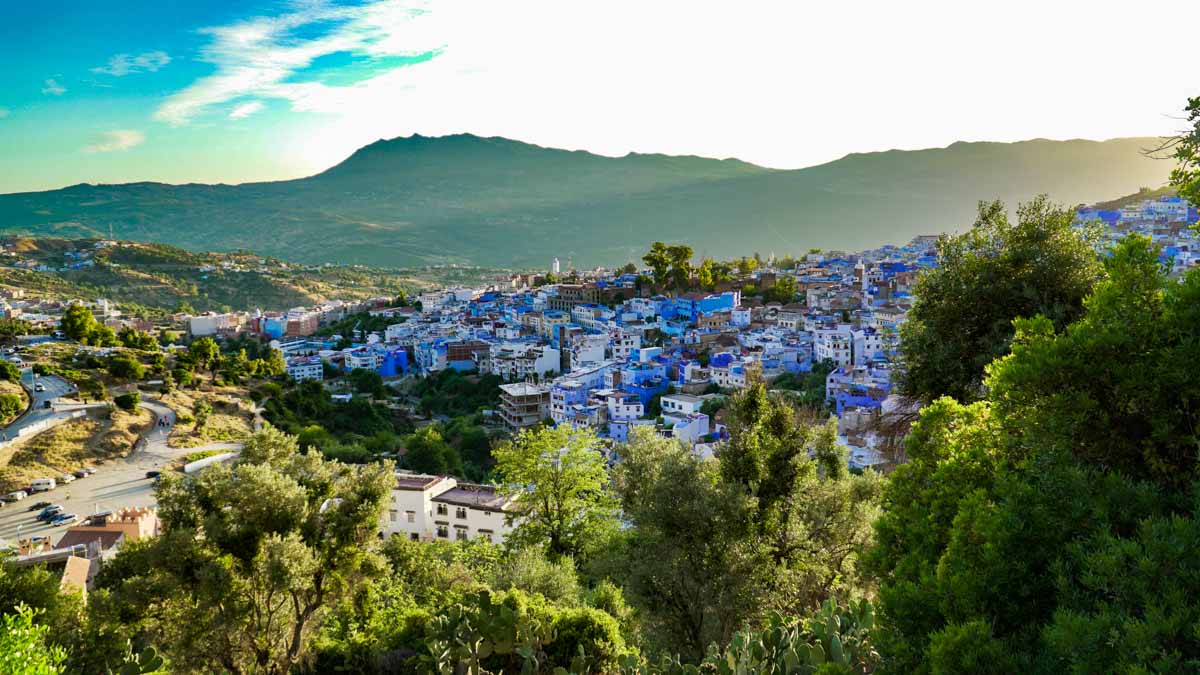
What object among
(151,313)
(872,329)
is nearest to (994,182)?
(872,329)

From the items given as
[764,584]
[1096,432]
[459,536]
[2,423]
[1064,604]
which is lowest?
[459,536]

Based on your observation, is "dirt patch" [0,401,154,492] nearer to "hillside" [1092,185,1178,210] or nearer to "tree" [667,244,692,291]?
"tree" [667,244,692,291]

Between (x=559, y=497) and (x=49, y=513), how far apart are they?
20639 millimetres

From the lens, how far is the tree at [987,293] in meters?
7.13

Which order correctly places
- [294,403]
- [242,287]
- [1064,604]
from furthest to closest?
[242,287] → [294,403] → [1064,604]

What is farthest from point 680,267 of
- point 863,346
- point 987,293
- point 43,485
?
point 987,293

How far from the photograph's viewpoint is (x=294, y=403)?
42.2 m

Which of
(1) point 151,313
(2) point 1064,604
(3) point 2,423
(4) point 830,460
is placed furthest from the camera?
(1) point 151,313

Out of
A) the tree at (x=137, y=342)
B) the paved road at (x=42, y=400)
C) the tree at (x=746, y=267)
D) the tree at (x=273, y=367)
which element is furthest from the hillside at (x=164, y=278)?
the tree at (x=746, y=267)

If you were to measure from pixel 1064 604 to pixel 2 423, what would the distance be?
135 feet

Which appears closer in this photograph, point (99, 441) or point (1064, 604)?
point (1064, 604)

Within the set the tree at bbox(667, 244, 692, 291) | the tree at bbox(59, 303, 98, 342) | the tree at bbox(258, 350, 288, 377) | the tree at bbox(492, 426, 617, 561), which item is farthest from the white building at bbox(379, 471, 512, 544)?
the tree at bbox(667, 244, 692, 291)

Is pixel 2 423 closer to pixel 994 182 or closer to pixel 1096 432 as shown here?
pixel 1096 432

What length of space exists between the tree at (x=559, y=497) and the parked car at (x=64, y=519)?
17.8 meters
